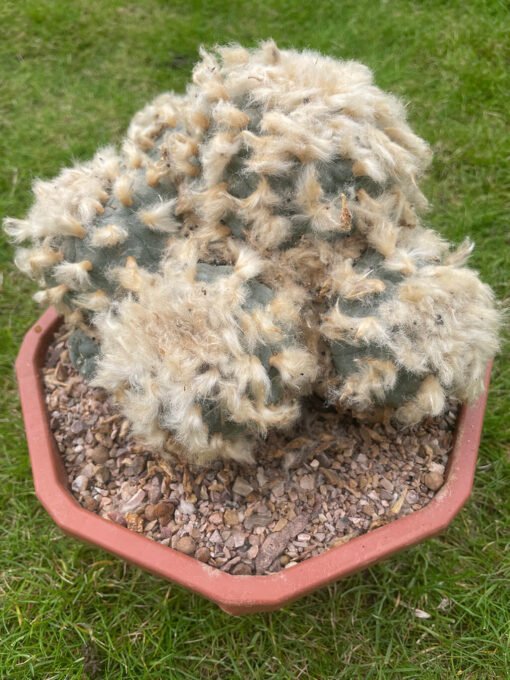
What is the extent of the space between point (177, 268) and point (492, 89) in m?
1.61

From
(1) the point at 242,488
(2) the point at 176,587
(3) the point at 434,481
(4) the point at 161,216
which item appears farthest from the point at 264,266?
(2) the point at 176,587

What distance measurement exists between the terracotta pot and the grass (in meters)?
0.31

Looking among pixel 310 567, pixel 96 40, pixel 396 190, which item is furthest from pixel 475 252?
pixel 96 40

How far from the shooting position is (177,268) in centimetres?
99

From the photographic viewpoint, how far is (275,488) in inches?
46.3

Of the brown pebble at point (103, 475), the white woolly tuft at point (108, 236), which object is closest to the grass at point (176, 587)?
the brown pebble at point (103, 475)

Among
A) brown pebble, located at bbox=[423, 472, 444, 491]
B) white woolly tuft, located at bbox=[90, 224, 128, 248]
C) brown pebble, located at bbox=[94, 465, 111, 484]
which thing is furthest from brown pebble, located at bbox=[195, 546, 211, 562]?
white woolly tuft, located at bbox=[90, 224, 128, 248]

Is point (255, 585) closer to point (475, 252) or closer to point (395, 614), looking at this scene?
point (395, 614)

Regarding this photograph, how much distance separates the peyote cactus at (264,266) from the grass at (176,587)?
20.7 inches

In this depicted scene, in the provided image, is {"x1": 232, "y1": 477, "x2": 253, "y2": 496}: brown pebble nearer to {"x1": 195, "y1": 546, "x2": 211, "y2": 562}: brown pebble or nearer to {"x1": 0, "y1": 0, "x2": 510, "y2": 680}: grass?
{"x1": 195, "y1": 546, "x2": 211, "y2": 562}: brown pebble

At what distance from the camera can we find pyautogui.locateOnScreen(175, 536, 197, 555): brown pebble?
111 centimetres

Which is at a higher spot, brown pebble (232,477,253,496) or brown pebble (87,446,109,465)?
brown pebble (232,477,253,496)

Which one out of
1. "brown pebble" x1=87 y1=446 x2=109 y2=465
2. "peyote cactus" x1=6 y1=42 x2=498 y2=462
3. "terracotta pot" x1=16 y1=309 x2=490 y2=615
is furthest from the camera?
"brown pebble" x1=87 y1=446 x2=109 y2=465

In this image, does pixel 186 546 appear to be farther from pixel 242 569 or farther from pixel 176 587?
pixel 176 587
